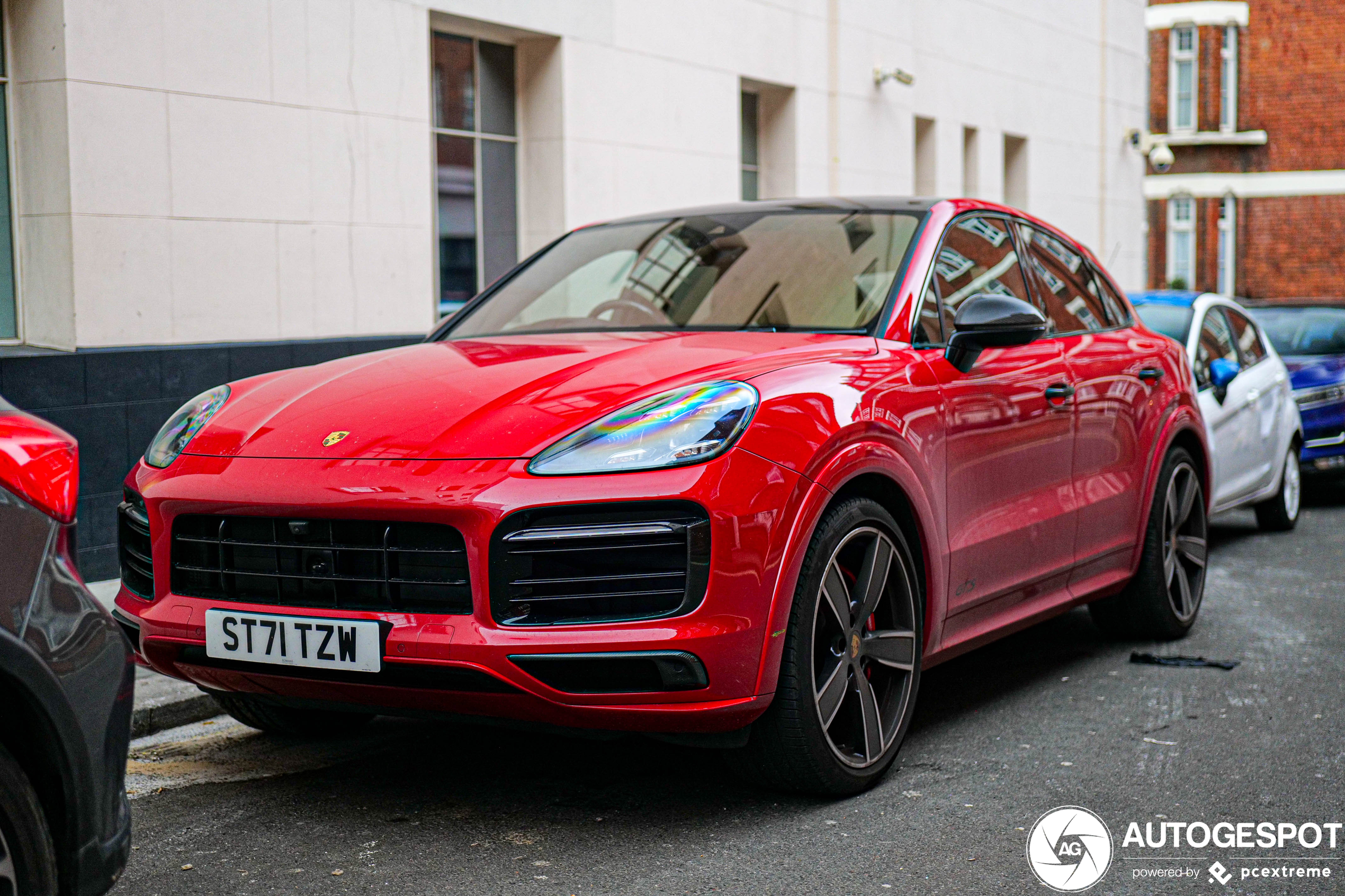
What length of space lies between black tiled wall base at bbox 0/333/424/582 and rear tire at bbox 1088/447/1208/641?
4.57 m

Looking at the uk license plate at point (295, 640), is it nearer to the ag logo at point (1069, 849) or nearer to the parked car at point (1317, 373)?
the ag logo at point (1069, 849)

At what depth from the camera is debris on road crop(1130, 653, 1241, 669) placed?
5.72 metres

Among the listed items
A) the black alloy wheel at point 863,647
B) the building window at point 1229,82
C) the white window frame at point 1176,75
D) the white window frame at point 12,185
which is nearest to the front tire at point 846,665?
the black alloy wheel at point 863,647

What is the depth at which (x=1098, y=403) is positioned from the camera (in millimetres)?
5348

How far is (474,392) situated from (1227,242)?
34.6 meters

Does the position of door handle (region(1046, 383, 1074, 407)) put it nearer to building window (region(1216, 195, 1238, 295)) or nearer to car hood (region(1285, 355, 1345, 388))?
car hood (region(1285, 355, 1345, 388))

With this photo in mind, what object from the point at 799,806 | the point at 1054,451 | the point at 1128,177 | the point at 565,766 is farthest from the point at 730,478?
the point at 1128,177

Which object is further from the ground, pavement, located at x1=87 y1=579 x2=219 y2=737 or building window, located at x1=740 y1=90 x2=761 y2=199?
building window, located at x1=740 y1=90 x2=761 y2=199

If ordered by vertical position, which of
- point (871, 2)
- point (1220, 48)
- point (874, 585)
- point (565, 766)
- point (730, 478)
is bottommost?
point (565, 766)

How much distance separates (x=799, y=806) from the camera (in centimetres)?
395

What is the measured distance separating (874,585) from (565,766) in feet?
3.52

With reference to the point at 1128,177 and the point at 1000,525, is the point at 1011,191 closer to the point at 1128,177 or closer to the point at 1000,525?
the point at 1128,177

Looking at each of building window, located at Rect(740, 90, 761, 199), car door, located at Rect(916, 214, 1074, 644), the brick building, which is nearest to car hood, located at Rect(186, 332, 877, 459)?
car door, located at Rect(916, 214, 1074, 644)

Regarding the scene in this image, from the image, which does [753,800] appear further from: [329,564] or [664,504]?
[329,564]
